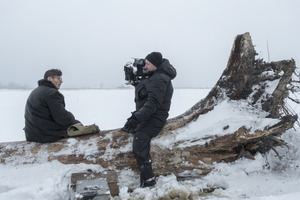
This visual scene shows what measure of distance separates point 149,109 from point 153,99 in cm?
17

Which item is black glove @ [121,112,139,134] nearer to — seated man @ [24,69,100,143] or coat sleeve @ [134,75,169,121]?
coat sleeve @ [134,75,169,121]

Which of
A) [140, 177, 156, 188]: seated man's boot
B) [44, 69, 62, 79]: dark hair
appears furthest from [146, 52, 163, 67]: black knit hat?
[140, 177, 156, 188]: seated man's boot

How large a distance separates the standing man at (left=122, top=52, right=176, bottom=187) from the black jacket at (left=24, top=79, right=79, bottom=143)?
116 centimetres

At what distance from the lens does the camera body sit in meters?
4.71

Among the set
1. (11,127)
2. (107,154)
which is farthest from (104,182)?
(11,127)

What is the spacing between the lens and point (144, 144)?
429 centimetres

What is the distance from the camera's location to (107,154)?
4410mm

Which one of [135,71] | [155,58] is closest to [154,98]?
[155,58]

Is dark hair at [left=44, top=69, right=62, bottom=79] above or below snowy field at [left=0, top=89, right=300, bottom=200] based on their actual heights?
above

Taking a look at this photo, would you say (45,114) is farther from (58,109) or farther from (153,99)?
(153,99)

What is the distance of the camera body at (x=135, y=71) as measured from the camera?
186 inches

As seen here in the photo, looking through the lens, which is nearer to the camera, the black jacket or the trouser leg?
the trouser leg

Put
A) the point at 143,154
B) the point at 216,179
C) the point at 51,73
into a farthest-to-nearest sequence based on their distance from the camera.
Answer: the point at 51,73, the point at 216,179, the point at 143,154

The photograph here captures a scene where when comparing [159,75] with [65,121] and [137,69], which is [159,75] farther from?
[65,121]
